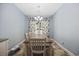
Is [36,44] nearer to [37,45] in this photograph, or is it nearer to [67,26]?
[37,45]

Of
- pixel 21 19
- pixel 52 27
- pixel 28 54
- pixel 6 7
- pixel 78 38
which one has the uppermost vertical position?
pixel 6 7

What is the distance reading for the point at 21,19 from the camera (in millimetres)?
2441

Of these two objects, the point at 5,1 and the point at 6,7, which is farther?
the point at 6,7

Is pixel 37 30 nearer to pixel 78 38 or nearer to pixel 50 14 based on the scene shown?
pixel 50 14

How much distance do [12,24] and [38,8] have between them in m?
0.53

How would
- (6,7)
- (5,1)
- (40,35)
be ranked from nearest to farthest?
1. (5,1)
2. (6,7)
3. (40,35)

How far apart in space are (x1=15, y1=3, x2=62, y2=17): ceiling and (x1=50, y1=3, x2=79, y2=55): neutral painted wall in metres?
0.10

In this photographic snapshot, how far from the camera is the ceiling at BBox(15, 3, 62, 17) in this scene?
90.5 inches

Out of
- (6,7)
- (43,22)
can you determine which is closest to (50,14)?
(43,22)

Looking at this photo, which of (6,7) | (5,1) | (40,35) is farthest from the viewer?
(40,35)

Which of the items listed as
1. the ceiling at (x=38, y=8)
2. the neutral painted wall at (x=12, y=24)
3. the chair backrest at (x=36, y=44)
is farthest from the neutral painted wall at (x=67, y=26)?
the neutral painted wall at (x=12, y=24)

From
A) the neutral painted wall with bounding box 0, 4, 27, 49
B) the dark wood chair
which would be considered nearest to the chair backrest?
the dark wood chair

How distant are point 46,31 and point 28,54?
0.51m

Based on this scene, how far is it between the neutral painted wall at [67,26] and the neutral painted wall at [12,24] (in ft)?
1.74
